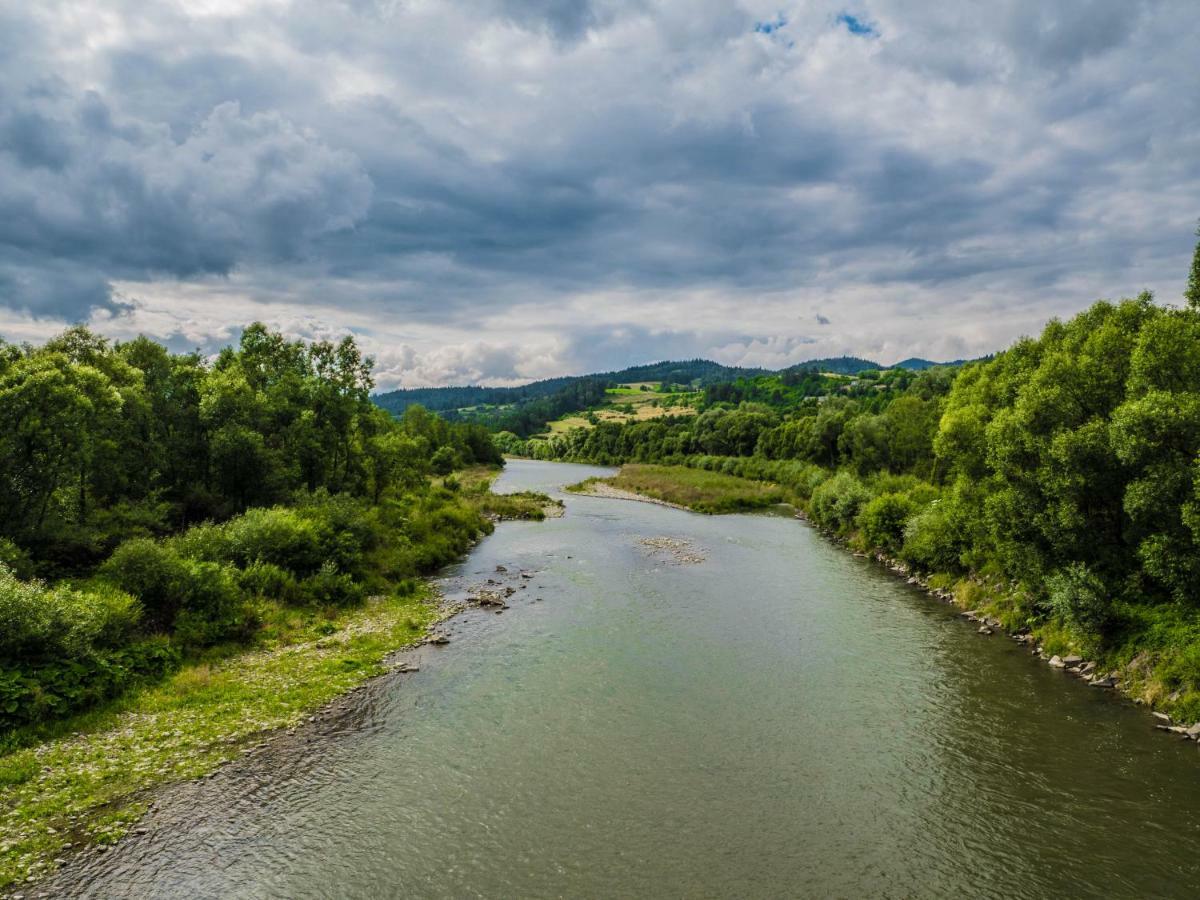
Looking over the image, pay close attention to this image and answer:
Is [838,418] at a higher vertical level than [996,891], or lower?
higher

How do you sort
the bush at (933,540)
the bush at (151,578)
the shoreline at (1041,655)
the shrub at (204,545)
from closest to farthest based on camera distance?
the shoreline at (1041,655) < the bush at (151,578) < the shrub at (204,545) < the bush at (933,540)

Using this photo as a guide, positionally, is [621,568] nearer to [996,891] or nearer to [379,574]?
[379,574]

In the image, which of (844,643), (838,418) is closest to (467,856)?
(844,643)

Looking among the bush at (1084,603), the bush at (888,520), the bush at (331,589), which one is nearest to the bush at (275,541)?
the bush at (331,589)

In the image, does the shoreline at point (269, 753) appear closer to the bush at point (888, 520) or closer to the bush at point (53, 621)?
the bush at point (53, 621)

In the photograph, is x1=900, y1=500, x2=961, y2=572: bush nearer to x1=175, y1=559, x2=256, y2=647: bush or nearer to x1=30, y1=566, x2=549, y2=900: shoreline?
x1=30, y1=566, x2=549, y2=900: shoreline

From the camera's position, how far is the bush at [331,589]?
31.2 metres

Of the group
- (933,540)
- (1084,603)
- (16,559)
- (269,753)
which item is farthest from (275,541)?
(933,540)

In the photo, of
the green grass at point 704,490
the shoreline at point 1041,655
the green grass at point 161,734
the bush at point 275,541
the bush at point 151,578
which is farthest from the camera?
the green grass at point 704,490

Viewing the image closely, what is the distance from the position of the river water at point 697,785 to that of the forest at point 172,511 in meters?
7.60

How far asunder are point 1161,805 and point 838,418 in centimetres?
8163

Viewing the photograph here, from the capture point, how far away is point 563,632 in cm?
2959

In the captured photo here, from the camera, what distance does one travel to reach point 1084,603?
24.1 metres

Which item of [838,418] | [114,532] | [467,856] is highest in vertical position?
[838,418]
